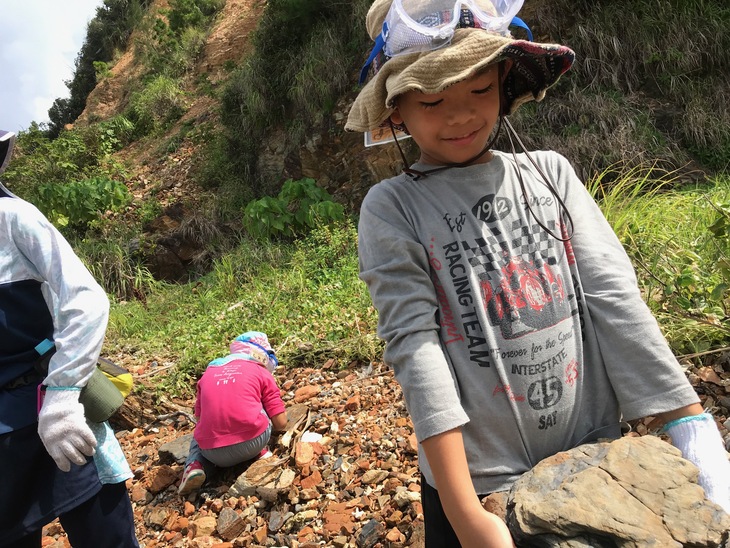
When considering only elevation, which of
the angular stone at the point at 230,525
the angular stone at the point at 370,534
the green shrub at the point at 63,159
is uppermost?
the green shrub at the point at 63,159

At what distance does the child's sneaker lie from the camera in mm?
2742

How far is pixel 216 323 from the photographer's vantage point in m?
4.75

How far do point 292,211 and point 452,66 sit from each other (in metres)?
6.05

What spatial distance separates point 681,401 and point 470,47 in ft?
2.58

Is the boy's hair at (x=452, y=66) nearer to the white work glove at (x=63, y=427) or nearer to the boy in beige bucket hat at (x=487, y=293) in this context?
the boy in beige bucket hat at (x=487, y=293)

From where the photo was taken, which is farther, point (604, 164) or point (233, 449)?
point (604, 164)

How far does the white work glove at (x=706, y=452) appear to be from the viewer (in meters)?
0.94

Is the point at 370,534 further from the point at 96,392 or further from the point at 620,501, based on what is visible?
the point at 620,501

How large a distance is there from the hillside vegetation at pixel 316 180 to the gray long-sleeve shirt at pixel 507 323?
1393 mm

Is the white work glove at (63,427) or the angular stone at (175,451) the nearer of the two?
the white work glove at (63,427)

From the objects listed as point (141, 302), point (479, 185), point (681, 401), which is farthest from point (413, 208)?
point (141, 302)

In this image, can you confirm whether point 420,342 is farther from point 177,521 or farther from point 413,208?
point 177,521

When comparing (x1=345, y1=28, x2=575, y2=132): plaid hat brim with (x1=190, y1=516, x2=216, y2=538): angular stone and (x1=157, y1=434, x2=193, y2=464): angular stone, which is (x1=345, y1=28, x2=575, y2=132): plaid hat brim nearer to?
(x1=190, y1=516, x2=216, y2=538): angular stone

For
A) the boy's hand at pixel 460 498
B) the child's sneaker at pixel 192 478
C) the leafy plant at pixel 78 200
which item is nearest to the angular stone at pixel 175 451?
the child's sneaker at pixel 192 478
